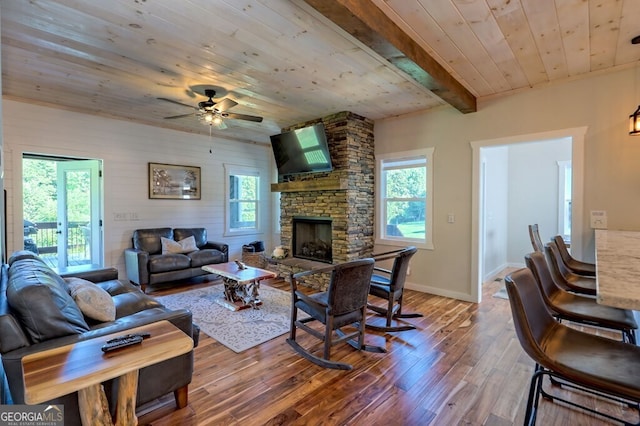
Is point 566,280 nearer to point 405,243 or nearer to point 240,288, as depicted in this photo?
point 405,243

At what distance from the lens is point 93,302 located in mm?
2160

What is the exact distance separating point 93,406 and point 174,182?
189 inches

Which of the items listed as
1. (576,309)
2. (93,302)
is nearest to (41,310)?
(93,302)

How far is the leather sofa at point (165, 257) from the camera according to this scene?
4617 mm

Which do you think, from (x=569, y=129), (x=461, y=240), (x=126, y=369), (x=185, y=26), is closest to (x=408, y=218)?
(x=461, y=240)

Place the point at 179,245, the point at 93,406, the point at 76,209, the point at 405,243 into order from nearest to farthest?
the point at 93,406 < the point at 405,243 < the point at 76,209 < the point at 179,245

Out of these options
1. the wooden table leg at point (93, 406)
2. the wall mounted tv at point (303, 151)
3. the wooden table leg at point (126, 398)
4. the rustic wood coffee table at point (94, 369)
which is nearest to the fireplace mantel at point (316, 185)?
the wall mounted tv at point (303, 151)

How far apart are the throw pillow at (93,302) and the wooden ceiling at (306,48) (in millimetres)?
2054

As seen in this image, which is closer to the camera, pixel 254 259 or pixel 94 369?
pixel 94 369

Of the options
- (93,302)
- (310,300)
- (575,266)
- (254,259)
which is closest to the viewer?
(93,302)

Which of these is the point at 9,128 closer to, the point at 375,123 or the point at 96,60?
the point at 96,60

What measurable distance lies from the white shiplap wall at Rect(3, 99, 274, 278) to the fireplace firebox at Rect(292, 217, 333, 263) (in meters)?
1.60

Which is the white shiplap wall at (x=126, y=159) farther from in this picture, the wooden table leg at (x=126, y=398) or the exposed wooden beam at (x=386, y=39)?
the wooden table leg at (x=126, y=398)

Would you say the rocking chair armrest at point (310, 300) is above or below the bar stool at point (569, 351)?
below
